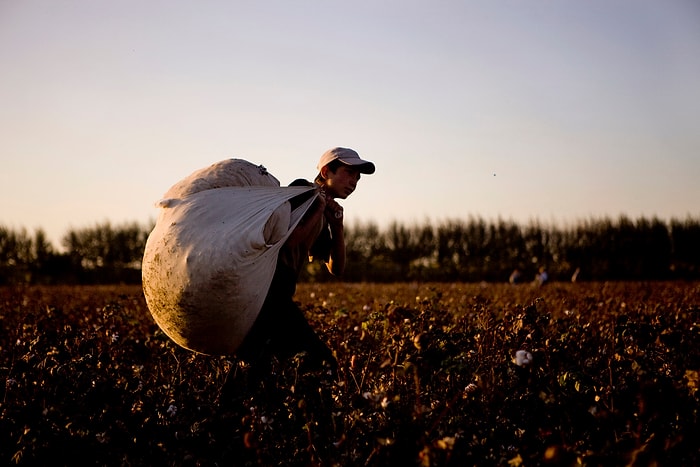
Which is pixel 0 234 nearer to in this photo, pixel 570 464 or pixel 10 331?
pixel 10 331

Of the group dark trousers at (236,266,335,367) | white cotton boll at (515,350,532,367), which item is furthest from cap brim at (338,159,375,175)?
white cotton boll at (515,350,532,367)

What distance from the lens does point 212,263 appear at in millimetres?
2607

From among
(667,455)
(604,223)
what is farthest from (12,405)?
(604,223)

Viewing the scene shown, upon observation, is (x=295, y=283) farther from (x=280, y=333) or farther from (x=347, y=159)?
(x=347, y=159)

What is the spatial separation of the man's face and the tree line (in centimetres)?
2721

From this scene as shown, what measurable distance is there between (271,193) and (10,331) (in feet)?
12.5

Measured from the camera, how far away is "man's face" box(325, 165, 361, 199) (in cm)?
347

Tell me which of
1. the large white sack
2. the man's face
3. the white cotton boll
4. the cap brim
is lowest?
the white cotton boll

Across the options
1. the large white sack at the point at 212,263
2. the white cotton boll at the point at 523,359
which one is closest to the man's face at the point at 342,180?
the large white sack at the point at 212,263

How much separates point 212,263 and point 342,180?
1161mm

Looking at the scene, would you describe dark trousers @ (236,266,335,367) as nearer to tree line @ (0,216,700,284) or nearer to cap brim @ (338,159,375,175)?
cap brim @ (338,159,375,175)

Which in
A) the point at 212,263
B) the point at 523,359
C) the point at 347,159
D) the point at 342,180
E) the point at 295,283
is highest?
the point at 347,159

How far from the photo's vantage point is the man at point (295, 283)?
10.5ft

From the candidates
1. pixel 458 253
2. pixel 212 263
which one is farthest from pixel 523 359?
pixel 458 253
